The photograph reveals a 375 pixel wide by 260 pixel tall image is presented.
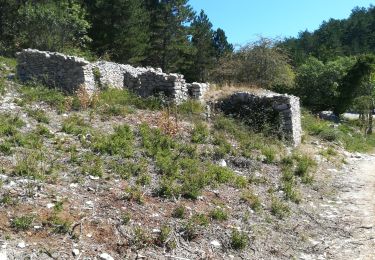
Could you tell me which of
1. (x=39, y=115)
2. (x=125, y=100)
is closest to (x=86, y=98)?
(x=125, y=100)

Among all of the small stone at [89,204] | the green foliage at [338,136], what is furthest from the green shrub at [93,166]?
the green foliage at [338,136]

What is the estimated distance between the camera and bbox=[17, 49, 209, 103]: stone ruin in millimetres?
14156

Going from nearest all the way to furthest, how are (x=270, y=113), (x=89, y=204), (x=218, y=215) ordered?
(x=89, y=204), (x=218, y=215), (x=270, y=113)

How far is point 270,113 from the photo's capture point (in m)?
14.8

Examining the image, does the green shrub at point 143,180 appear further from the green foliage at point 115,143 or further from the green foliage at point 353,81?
the green foliage at point 353,81

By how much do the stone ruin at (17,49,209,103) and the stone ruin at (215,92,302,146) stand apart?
159 centimetres

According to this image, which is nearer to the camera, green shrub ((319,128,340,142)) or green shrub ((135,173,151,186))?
green shrub ((135,173,151,186))

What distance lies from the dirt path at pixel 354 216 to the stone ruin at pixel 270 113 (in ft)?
7.30

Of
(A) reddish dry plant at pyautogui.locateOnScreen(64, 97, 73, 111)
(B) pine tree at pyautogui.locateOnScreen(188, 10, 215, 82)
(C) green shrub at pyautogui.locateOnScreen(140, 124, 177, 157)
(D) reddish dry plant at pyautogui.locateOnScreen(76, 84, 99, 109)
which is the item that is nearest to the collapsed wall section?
(D) reddish dry plant at pyautogui.locateOnScreen(76, 84, 99, 109)

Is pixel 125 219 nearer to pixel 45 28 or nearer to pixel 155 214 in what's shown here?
pixel 155 214

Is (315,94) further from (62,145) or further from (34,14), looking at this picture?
(62,145)

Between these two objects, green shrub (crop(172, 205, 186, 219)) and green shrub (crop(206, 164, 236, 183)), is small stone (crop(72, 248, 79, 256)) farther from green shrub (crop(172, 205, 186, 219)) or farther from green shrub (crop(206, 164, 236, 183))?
green shrub (crop(206, 164, 236, 183))

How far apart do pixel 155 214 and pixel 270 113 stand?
8.18m

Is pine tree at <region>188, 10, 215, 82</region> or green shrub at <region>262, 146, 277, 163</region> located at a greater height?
pine tree at <region>188, 10, 215, 82</region>
